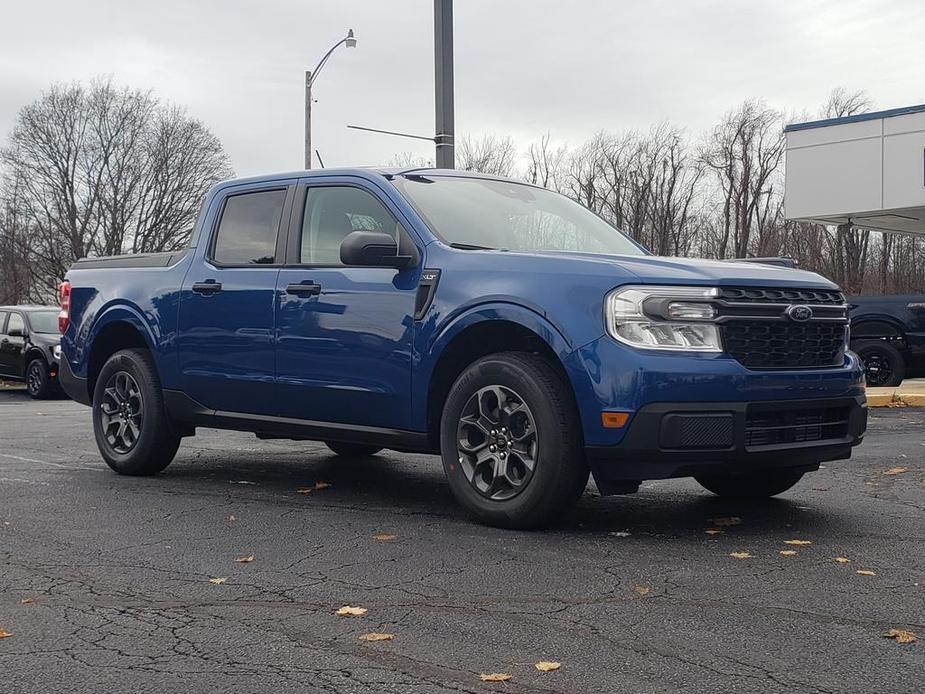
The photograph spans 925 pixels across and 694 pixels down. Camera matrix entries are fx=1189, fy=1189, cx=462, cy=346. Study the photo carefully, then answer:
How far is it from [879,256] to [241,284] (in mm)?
53076

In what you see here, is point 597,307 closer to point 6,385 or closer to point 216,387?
point 216,387

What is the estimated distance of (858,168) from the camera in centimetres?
2234

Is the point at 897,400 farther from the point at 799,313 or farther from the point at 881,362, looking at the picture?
the point at 799,313

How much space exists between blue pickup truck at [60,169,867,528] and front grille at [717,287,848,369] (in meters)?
0.01

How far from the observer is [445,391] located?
6.14 m

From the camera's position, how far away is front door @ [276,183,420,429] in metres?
6.18

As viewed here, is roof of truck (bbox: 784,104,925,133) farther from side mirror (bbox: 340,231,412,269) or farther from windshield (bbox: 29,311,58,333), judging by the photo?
side mirror (bbox: 340,231,412,269)

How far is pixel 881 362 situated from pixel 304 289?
11699 millimetres

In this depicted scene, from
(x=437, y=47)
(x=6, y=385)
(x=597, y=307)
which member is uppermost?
(x=437, y=47)

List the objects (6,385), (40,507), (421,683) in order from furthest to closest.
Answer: (6,385) → (40,507) → (421,683)

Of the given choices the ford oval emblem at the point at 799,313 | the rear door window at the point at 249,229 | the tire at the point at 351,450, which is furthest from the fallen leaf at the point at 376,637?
the tire at the point at 351,450

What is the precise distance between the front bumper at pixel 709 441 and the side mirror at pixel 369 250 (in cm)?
151

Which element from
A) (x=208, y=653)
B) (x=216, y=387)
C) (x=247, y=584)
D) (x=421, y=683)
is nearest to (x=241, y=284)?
(x=216, y=387)

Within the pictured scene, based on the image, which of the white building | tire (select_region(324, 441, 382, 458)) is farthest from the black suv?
the white building
